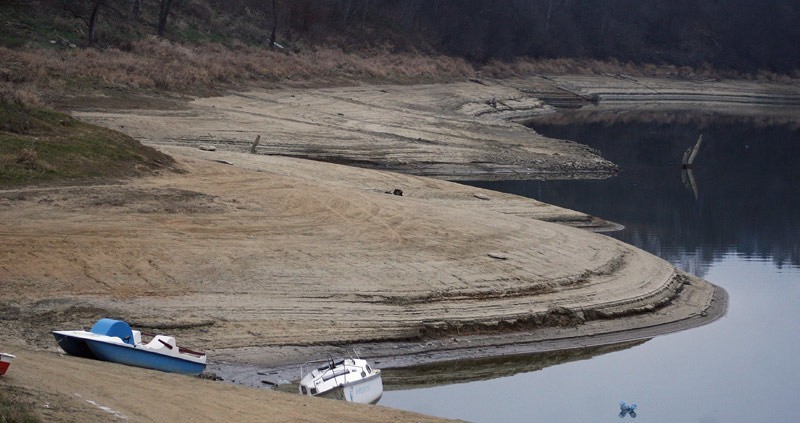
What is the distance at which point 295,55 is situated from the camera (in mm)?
57781

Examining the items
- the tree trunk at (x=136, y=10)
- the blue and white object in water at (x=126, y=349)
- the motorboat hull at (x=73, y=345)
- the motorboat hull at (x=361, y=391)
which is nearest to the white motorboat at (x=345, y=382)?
the motorboat hull at (x=361, y=391)

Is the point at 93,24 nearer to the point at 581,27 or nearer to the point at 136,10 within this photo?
the point at 136,10

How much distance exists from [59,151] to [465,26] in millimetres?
61821

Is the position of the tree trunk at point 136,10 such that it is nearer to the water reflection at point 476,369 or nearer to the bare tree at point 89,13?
the bare tree at point 89,13

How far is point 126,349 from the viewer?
1284cm

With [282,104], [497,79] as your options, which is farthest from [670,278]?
[497,79]

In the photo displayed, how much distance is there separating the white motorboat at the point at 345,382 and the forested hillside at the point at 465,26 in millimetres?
32021

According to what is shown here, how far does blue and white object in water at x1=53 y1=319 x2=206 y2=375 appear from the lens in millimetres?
12672

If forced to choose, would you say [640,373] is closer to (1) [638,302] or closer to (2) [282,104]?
(1) [638,302]

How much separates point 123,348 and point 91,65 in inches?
1144

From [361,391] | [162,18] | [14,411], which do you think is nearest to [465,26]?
[162,18]

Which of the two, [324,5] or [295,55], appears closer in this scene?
[295,55]

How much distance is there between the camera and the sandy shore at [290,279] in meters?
12.1

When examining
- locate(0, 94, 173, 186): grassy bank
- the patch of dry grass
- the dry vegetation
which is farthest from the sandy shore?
the patch of dry grass
